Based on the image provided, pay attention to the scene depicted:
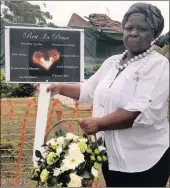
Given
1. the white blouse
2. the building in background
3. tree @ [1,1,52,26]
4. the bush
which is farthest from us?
the bush

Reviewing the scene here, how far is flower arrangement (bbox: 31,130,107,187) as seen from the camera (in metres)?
1.39

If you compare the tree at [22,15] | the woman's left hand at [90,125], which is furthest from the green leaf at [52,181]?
the tree at [22,15]

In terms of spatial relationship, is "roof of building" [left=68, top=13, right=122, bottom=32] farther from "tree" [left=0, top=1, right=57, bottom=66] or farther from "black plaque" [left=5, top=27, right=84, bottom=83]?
"tree" [left=0, top=1, right=57, bottom=66]

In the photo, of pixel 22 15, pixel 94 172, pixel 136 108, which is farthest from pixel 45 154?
pixel 22 15

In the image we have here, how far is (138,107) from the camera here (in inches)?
52.1

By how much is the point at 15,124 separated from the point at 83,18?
408cm

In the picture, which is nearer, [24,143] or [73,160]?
[73,160]

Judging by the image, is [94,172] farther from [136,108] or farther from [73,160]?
[136,108]

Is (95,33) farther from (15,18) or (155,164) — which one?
(155,164)

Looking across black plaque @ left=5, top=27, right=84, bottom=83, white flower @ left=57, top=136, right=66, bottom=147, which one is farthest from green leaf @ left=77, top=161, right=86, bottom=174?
black plaque @ left=5, top=27, right=84, bottom=83

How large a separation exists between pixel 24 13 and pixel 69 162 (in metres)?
1.32

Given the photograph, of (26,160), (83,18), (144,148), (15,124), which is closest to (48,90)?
(83,18)

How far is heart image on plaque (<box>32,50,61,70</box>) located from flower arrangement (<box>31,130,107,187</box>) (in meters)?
0.66

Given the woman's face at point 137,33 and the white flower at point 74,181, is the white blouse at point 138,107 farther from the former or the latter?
the white flower at point 74,181
